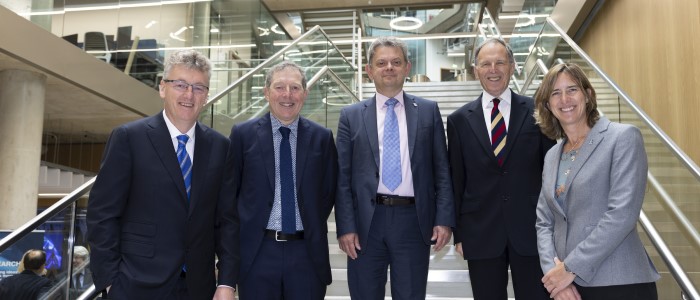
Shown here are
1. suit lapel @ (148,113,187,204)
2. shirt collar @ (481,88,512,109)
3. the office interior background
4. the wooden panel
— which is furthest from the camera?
the wooden panel

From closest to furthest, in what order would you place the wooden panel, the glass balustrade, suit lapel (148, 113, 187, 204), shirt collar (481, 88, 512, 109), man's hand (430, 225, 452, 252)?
1. suit lapel (148, 113, 187, 204)
2. man's hand (430, 225, 452, 252)
3. shirt collar (481, 88, 512, 109)
4. the glass balustrade
5. the wooden panel

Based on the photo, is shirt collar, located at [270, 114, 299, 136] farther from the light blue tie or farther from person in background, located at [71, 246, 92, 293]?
person in background, located at [71, 246, 92, 293]

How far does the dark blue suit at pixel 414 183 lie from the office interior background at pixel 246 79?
1061 mm

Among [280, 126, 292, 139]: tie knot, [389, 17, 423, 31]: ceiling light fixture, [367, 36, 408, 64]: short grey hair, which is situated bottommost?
[280, 126, 292, 139]: tie knot

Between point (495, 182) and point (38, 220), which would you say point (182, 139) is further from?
point (495, 182)

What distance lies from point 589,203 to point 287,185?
4.04 feet

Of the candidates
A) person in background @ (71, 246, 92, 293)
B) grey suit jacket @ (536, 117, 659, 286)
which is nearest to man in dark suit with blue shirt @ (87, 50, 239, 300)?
person in background @ (71, 246, 92, 293)

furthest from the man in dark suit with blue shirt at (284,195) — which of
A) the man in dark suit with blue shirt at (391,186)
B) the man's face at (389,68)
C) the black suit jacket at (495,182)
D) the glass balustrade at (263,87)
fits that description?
the glass balustrade at (263,87)

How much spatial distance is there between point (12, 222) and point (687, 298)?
7.58 meters

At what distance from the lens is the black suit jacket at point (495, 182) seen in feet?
8.39

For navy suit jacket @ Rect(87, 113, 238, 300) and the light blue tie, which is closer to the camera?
navy suit jacket @ Rect(87, 113, 238, 300)

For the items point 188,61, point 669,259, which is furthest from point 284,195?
point 669,259

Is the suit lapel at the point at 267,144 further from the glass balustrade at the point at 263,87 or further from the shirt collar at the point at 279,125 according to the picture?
the glass balustrade at the point at 263,87

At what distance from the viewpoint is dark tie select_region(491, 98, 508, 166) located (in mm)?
2699
